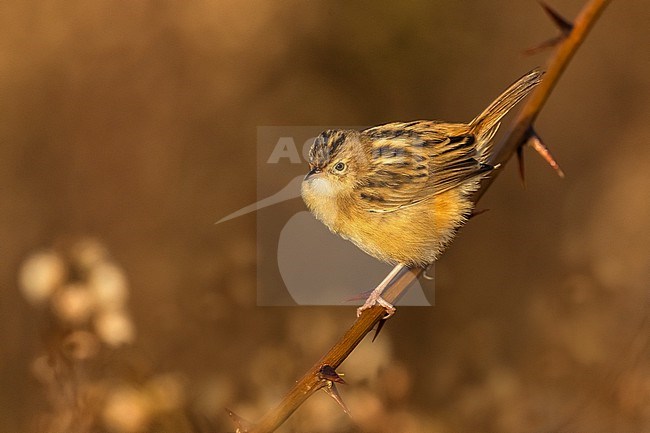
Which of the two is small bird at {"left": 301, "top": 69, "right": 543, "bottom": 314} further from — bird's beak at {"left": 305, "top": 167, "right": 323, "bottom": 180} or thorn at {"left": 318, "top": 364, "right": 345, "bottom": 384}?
thorn at {"left": 318, "top": 364, "right": 345, "bottom": 384}

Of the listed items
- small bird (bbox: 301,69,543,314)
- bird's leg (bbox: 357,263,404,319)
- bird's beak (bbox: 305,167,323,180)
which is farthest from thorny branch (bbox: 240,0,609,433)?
bird's beak (bbox: 305,167,323,180)

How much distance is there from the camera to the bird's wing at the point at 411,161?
3.70 meters

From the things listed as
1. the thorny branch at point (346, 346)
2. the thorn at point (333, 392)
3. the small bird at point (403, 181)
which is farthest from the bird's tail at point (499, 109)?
the thorn at point (333, 392)

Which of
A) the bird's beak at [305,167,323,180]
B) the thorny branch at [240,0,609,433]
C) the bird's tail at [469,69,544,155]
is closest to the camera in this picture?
the thorny branch at [240,0,609,433]

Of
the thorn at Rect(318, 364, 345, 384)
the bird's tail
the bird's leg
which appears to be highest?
the bird's tail

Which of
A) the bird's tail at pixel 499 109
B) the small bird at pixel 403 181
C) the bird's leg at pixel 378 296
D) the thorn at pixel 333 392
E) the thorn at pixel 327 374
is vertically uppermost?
the bird's tail at pixel 499 109

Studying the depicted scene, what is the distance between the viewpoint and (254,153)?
650 centimetres

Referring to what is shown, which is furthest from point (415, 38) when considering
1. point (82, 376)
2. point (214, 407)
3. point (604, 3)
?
point (604, 3)

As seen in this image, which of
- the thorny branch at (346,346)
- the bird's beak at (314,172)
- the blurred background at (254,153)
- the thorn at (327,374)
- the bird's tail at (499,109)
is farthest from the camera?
the blurred background at (254,153)

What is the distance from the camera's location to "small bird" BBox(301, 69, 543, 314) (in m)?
3.64

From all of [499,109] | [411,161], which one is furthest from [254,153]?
[499,109]

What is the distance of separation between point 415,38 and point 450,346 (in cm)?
245

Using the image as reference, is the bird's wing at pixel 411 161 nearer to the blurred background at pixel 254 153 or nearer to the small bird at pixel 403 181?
the small bird at pixel 403 181

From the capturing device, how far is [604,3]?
74.7 inches
